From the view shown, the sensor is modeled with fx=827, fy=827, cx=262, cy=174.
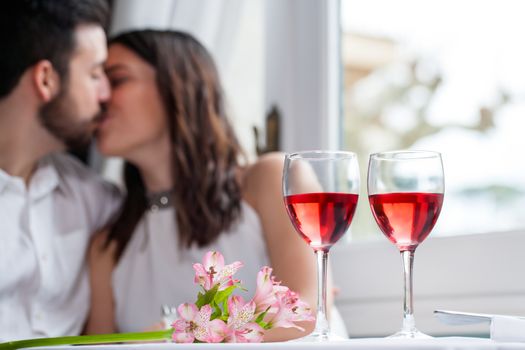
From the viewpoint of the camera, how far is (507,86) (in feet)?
6.18

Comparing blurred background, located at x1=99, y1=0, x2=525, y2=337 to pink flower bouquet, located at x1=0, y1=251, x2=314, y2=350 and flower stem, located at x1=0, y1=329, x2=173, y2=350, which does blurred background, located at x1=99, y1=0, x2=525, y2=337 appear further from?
flower stem, located at x1=0, y1=329, x2=173, y2=350

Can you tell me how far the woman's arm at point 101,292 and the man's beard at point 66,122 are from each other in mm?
274

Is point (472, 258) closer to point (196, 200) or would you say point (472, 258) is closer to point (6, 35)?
point (196, 200)

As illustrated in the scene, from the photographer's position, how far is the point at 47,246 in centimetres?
198

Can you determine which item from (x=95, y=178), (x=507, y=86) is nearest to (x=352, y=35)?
(x=507, y=86)

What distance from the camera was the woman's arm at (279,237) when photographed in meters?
1.77

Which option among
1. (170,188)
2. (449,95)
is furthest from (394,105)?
(170,188)

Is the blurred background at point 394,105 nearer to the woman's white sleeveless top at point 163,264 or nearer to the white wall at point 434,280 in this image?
the white wall at point 434,280

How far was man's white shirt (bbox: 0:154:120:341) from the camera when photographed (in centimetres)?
190

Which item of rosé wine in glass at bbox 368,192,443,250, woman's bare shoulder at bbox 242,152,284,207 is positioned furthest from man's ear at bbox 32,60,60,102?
rosé wine in glass at bbox 368,192,443,250

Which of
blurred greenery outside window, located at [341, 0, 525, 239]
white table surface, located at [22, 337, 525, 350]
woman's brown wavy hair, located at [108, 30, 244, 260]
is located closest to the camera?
white table surface, located at [22, 337, 525, 350]

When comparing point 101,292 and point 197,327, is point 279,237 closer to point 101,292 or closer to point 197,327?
point 101,292

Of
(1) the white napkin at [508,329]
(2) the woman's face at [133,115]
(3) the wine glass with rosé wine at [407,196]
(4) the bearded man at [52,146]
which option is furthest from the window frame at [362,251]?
(1) the white napkin at [508,329]

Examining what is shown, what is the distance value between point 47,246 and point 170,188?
33cm
